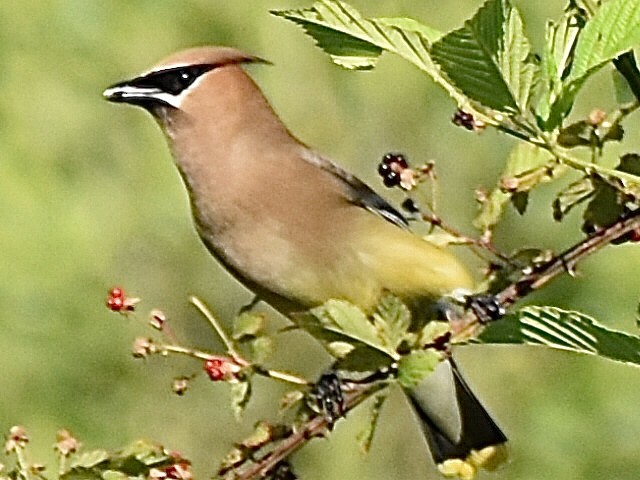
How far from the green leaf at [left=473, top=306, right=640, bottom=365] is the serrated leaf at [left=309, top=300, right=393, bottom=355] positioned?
13 centimetres

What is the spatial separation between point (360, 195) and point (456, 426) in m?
0.42

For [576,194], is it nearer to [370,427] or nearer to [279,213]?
[370,427]

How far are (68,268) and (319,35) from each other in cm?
416

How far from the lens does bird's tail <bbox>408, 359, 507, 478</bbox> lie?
2.41 meters

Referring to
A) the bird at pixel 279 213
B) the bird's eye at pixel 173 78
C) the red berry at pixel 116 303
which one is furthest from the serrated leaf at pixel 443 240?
the bird's eye at pixel 173 78

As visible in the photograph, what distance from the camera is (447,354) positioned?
1.50m

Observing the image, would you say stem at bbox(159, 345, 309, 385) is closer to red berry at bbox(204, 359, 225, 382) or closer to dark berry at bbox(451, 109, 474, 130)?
red berry at bbox(204, 359, 225, 382)

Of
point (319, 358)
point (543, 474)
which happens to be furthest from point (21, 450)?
point (319, 358)

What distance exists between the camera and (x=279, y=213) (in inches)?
110

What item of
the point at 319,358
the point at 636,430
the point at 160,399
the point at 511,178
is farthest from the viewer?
the point at 160,399

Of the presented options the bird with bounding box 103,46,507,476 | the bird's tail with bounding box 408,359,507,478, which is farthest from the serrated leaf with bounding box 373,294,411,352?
the bird with bounding box 103,46,507,476

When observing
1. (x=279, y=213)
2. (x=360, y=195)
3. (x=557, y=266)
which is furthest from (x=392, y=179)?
(x=360, y=195)

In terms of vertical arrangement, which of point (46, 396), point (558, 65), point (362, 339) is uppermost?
point (558, 65)

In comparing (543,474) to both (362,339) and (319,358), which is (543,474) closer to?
(319,358)
